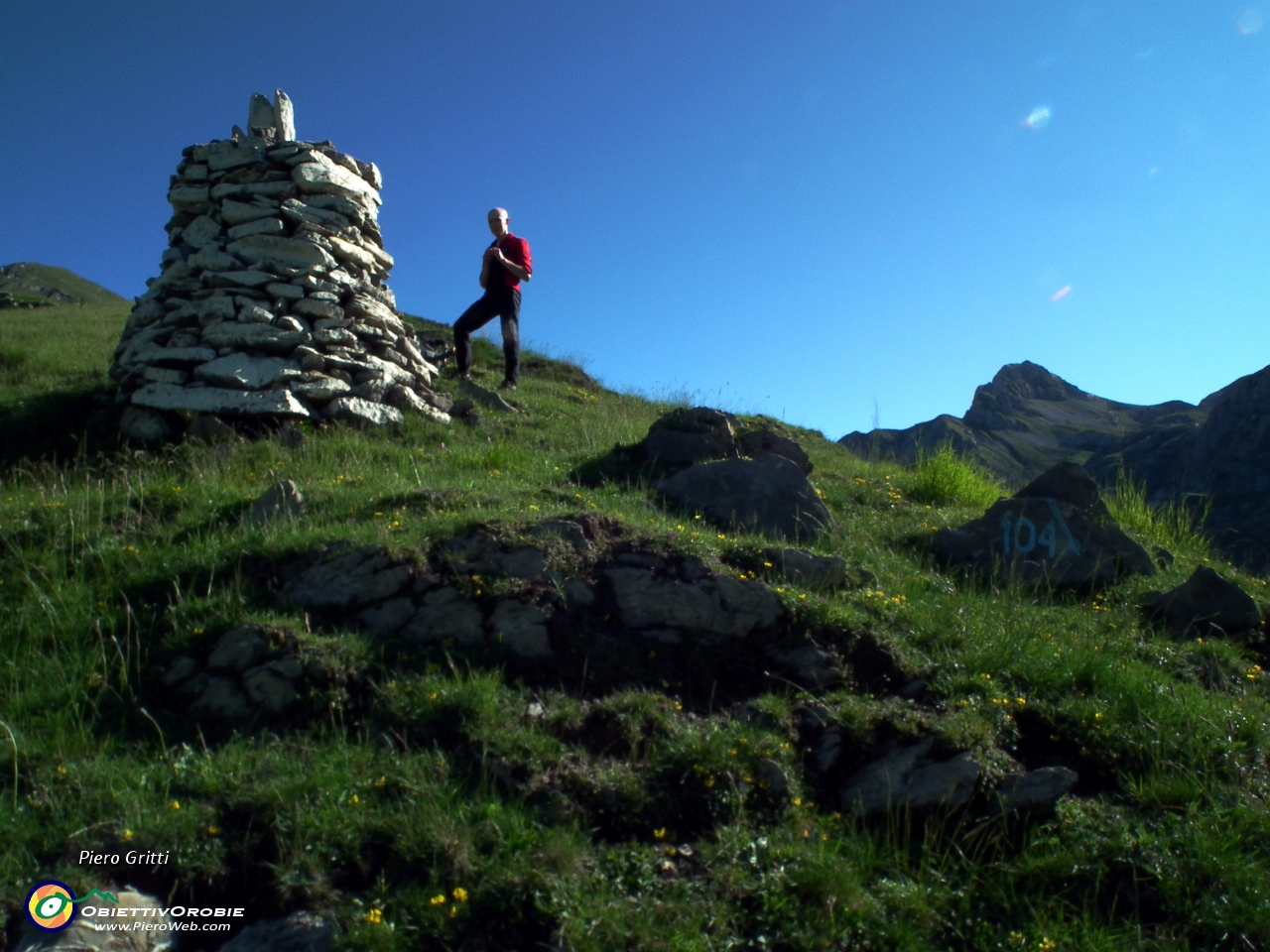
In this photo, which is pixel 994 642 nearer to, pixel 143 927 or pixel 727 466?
pixel 727 466

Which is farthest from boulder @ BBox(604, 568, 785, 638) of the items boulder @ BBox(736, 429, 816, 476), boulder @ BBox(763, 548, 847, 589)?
boulder @ BBox(736, 429, 816, 476)

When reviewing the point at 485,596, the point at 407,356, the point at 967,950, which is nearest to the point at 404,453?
the point at 407,356

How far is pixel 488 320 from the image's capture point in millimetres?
9945

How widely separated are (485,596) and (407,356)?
5351 mm

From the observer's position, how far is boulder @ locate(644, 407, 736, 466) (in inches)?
293

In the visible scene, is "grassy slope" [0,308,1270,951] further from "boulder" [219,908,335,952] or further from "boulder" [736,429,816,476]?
"boulder" [736,429,816,476]

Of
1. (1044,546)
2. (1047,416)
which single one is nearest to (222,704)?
(1044,546)

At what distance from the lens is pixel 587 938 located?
9.09ft

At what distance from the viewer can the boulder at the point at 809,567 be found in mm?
5090

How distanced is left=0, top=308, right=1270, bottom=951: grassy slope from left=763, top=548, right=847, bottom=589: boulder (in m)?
0.16

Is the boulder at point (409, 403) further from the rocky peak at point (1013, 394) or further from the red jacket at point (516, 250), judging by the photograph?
the rocky peak at point (1013, 394)

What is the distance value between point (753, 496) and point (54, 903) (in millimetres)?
4651

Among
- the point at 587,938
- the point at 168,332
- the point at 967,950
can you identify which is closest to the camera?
the point at 587,938

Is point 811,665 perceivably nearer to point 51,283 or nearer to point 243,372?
point 243,372
